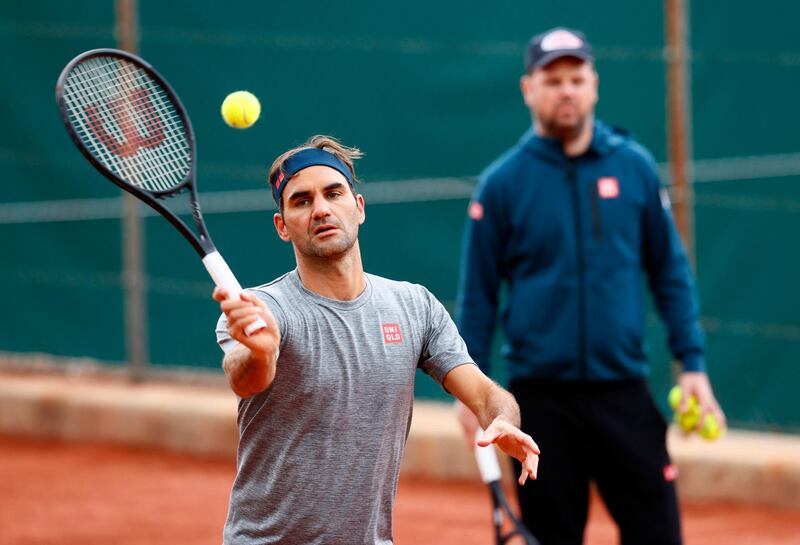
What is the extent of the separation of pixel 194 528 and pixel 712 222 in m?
3.11

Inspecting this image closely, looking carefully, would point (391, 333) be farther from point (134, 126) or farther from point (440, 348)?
point (134, 126)

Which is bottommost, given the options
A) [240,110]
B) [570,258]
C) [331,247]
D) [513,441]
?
[513,441]

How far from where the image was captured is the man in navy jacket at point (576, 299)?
538 centimetres

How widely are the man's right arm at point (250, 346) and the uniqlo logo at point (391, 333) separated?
34 cm

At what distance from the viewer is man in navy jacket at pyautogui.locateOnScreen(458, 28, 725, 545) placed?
5.38m

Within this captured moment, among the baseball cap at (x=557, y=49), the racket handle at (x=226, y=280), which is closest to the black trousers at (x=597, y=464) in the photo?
the baseball cap at (x=557, y=49)

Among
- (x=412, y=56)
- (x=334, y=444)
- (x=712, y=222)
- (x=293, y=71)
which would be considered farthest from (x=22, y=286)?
(x=334, y=444)

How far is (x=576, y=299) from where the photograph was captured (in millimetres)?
5414

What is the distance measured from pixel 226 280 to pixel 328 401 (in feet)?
1.24

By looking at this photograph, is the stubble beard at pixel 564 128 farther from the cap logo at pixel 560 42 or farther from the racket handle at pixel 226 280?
the racket handle at pixel 226 280

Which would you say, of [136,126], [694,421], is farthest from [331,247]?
[694,421]

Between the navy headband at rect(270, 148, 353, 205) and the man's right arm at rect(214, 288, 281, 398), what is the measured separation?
17.9 inches

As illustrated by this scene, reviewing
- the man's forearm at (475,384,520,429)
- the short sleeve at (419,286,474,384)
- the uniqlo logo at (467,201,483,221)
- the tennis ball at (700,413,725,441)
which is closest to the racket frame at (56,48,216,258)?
the short sleeve at (419,286,474,384)

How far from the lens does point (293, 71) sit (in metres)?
9.22
